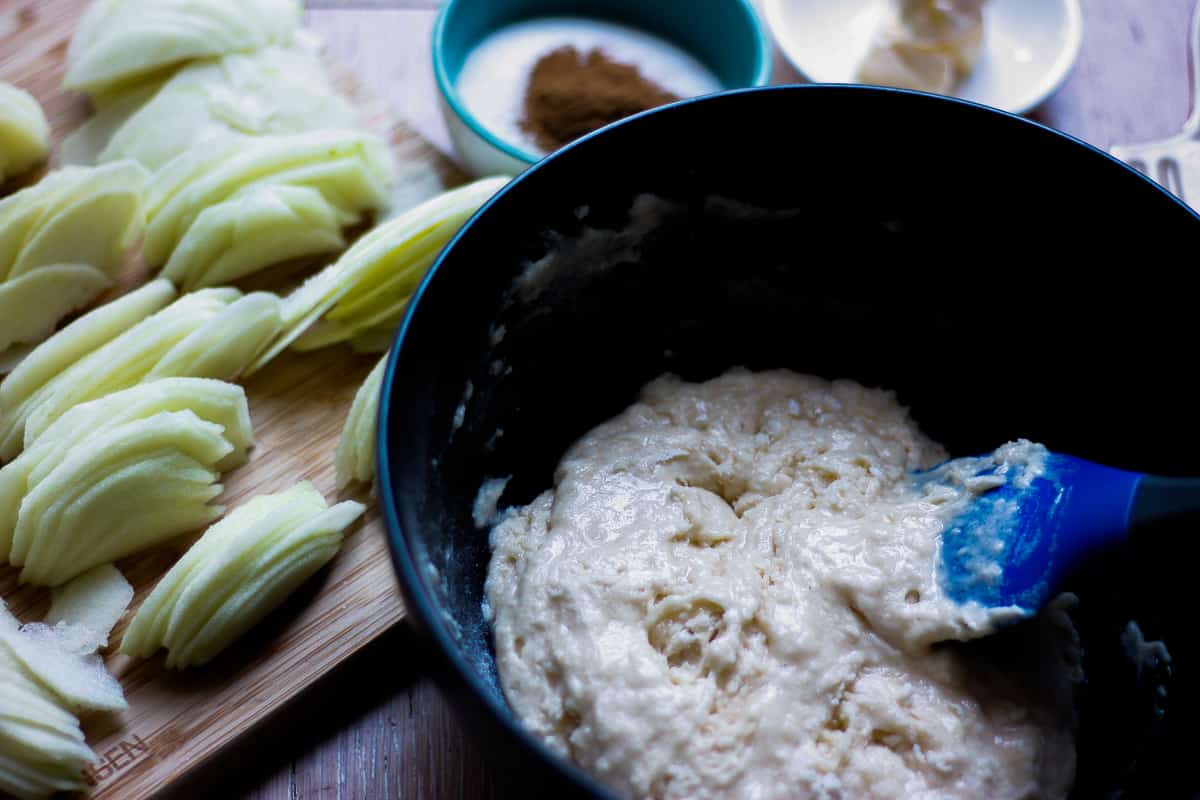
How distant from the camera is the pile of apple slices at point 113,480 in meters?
1.21

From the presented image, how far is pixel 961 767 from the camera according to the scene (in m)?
1.06

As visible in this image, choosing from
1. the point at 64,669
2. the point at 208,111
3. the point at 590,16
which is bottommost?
the point at 64,669

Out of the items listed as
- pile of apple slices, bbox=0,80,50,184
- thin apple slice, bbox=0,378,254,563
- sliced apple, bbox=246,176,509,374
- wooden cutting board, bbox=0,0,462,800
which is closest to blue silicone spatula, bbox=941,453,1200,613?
wooden cutting board, bbox=0,0,462,800

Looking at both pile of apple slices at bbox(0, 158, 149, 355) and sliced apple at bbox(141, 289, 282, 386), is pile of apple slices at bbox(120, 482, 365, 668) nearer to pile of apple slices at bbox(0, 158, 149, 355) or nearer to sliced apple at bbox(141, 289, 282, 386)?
sliced apple at bbox(141, 289, 282, 386)

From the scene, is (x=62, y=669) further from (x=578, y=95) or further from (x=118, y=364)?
(x=578, y=95)

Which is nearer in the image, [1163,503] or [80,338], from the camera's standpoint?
[1163,503]

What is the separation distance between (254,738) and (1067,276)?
1.05 metres

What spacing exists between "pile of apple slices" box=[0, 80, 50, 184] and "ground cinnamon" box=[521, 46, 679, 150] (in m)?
0.71

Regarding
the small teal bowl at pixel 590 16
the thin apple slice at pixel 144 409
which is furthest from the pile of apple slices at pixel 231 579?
the small teal bowl at pixel 590 16

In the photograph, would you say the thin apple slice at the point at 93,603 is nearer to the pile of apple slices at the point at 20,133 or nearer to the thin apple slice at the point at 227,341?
the thin apple slice at the point at 227,341

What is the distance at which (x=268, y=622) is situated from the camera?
1.23 metres

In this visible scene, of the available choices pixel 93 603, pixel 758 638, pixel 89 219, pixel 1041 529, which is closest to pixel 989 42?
pixel 1041 529

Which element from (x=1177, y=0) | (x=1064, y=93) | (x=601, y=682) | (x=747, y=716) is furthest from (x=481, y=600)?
(x=1177, y=0)

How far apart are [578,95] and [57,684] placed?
3.56 feet
